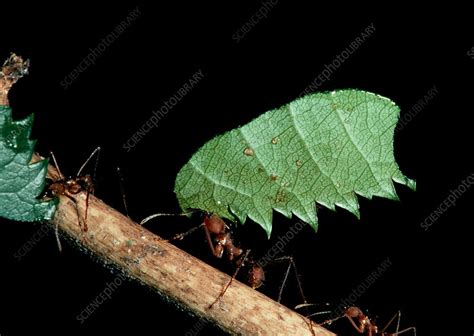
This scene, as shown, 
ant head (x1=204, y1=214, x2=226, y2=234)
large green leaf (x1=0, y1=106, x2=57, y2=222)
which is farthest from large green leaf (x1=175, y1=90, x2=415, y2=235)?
large green leaf (x1=0, y1=106, x2=57, y2=222)

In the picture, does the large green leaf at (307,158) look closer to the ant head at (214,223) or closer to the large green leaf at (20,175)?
the ant head at (214,223)

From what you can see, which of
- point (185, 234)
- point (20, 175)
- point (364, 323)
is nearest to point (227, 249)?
point (185, 234)

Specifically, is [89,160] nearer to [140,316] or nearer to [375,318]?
[140,316]

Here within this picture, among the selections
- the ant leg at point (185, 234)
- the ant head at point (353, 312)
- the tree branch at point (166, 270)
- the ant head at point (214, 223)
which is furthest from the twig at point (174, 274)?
the ant head at point (353, 312)

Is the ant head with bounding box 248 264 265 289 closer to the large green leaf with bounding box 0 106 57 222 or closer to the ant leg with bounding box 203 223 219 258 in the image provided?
the ant leg with bounding box 203 223 219 258

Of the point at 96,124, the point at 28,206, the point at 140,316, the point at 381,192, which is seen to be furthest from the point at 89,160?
the point at 381,192

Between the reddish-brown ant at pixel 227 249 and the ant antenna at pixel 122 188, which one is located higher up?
the reddish-brown ant at pixel 227 249
